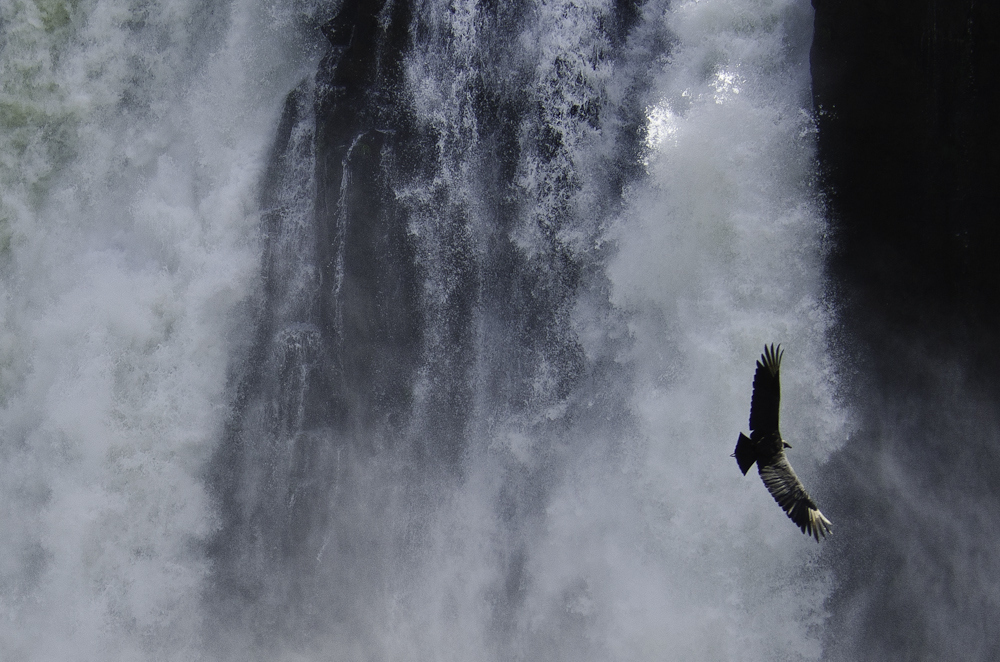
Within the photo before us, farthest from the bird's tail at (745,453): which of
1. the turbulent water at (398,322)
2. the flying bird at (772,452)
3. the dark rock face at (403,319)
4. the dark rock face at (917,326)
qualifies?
the dark rock face at (403,319)

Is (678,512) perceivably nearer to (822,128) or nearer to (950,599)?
(950,599)

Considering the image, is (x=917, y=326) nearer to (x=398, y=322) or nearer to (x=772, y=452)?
(x=772, y=452)

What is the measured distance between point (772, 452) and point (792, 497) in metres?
0.30

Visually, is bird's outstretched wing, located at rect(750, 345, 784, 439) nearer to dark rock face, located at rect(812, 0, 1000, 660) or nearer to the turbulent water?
the turbulent water

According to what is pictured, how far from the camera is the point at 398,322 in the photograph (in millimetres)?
8180

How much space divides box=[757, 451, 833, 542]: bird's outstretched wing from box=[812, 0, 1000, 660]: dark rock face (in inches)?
70.4

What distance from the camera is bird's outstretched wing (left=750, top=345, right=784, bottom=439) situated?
5625 mm

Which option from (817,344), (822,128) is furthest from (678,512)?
(822,128)

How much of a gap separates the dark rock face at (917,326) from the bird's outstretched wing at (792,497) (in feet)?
5.86

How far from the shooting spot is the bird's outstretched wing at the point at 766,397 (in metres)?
5.62

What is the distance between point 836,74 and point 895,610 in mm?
4225

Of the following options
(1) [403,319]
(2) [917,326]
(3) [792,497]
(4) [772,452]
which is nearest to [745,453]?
(4) [772,452]

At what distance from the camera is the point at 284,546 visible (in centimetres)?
822

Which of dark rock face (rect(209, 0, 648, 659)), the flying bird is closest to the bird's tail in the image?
the flying bird
